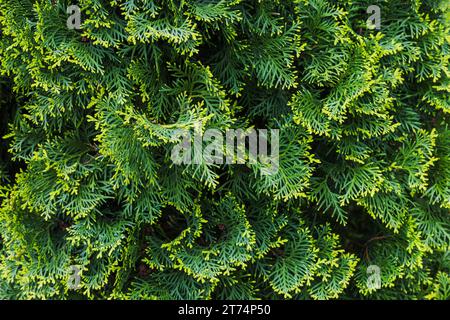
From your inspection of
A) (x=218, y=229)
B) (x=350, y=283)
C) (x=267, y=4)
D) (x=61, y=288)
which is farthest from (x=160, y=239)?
(x=267, y=4)

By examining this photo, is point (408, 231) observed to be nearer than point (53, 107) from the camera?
No

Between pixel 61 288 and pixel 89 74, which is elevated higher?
pixel 89 74

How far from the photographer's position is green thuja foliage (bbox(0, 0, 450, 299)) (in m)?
2.73

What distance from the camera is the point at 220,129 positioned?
107 inches

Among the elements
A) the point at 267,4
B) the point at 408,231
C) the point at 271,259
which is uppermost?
the point at 267,4

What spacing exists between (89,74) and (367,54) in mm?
1694

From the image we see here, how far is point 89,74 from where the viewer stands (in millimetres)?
2799

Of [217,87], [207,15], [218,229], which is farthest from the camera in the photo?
[218,229]

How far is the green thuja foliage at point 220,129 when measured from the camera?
2.73 m

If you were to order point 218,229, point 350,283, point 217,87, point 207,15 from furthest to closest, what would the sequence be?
1. point 350,283
2. point 218,229
3. point 217,87
4. point 207,15

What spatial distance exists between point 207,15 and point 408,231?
6.32ft

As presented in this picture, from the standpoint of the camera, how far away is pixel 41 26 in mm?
2691
